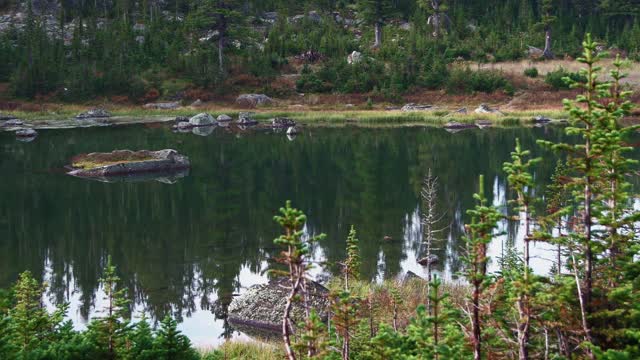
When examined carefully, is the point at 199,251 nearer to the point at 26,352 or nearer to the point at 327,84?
the point at 26,352

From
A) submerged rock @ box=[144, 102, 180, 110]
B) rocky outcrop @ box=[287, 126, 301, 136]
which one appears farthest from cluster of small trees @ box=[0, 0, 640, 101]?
rocky outcrop @ box=[287, 126, 301, 136]

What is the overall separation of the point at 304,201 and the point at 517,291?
28640 mm

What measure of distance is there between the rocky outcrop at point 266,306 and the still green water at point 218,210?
→ 0.63 m

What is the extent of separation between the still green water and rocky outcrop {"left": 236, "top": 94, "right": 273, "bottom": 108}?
85.3 ft

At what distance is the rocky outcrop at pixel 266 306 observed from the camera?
1970 centimetres

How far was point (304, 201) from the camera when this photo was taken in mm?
37969

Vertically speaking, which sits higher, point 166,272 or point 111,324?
point 111,324

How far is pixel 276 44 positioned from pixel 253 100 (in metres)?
16.2

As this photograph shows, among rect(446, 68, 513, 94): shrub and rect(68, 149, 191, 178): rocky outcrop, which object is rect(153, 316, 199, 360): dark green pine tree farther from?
rect(446, 68, 513, 94): shrub

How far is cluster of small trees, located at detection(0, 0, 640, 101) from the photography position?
306 feet

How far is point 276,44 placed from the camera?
343 feet

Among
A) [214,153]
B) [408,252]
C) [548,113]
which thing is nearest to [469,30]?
[548,113]

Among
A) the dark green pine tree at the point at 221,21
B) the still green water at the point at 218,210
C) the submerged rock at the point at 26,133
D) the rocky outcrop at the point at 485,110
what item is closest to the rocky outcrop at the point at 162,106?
the dark green pine tree at the point at 221,21

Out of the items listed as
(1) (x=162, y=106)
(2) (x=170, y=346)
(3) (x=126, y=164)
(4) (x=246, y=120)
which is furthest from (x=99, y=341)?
(1) (x=162, y=106)
